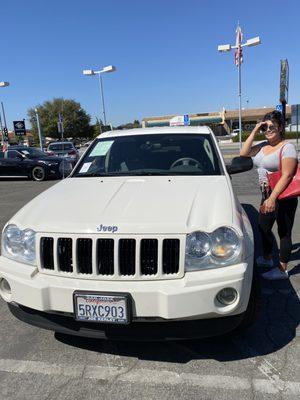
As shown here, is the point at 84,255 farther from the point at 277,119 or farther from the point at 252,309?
the point at 277,119

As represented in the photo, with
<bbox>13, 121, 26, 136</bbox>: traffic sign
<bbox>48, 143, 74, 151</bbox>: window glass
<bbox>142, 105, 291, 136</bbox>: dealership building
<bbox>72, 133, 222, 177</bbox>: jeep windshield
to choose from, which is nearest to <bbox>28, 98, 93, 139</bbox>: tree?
<bbox>142, 105, 291, 136</bbox>: dealership building

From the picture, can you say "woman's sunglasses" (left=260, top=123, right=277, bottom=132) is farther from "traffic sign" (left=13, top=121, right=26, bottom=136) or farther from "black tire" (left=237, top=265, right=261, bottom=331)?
"traffic sign" (left=13, top=121, right=26, bottom=136)

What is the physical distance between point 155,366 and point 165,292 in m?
0.70

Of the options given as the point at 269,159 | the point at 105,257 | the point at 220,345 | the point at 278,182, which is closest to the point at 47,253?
the point at 105,257

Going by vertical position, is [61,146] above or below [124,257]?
below

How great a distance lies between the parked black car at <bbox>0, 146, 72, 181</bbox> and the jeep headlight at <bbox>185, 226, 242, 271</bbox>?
14443 millimetres

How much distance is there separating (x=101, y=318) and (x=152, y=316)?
346 millimetres

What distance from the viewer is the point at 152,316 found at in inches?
108

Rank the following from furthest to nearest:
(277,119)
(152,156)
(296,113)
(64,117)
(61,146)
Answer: (64,117) < (61,146) < (296,113) < (152,156) < (277,119)

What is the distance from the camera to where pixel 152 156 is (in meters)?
4.59

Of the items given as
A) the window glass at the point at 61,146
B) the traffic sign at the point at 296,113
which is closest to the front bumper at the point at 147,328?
the traffic sign at the point at 296,113

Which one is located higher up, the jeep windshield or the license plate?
the jeep windshield

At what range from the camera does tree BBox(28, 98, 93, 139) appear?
2943 inches

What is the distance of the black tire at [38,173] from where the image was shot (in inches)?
663
